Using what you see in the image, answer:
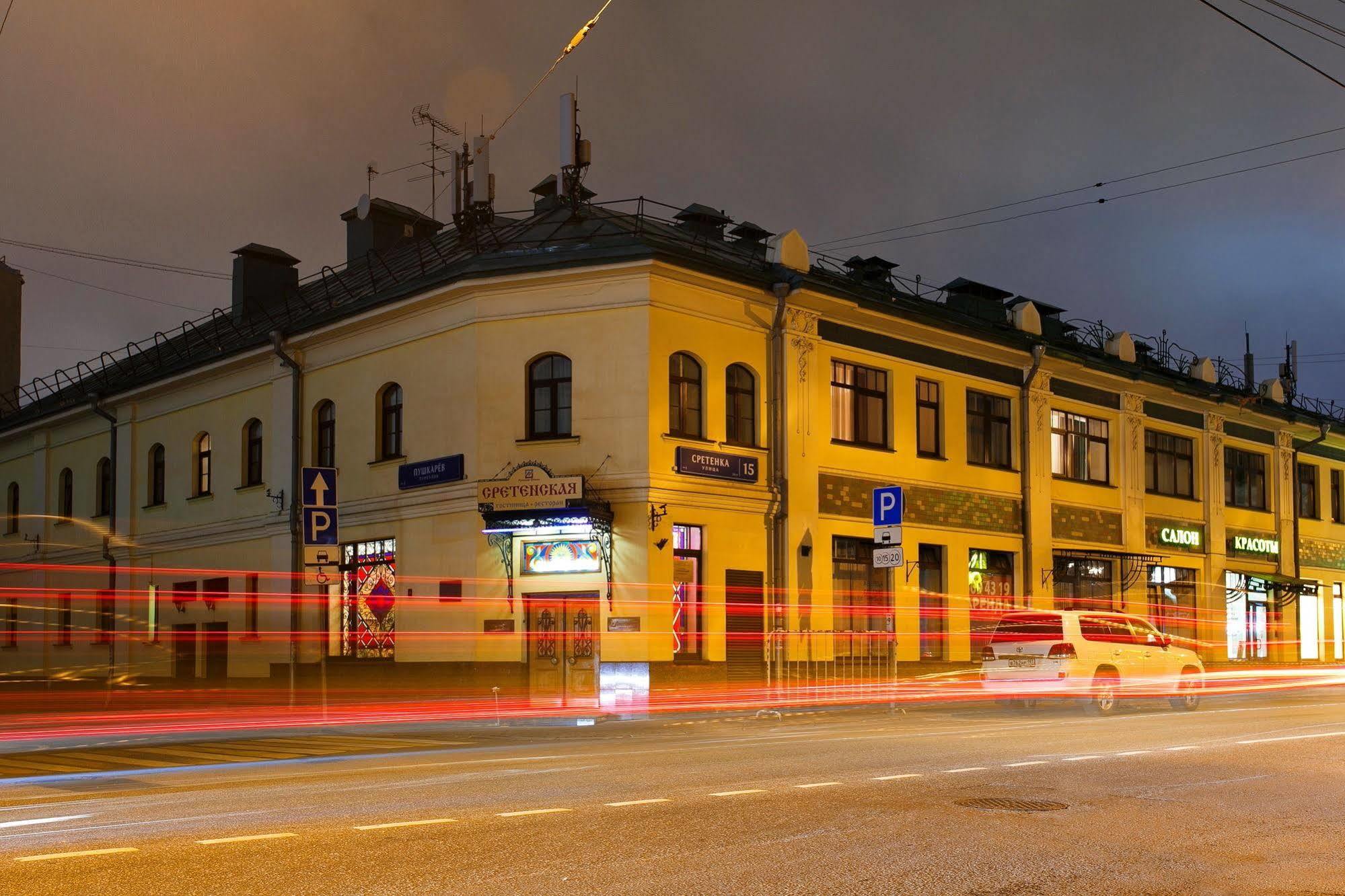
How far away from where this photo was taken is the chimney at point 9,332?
173 feet

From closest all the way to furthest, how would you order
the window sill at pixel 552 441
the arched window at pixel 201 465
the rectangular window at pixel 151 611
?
the window sill at pixel 552 441
the arched window at pixel 201 465
the rectangular window at pixel 151 611

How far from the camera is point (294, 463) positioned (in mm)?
31016

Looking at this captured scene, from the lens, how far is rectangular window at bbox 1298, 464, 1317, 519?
45844 millimetres

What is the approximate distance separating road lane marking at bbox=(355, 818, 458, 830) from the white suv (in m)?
15.2

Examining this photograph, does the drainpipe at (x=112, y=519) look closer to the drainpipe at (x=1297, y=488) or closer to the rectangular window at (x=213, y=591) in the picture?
the rectangular window at (x=213, y=591)

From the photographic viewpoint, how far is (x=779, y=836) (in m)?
8.95

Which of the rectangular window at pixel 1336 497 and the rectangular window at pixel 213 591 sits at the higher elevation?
the rectangular window at pixel 1336 497

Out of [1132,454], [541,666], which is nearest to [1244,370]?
[1132,454]

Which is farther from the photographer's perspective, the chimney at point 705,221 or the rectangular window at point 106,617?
the rectangular window at point 106,617

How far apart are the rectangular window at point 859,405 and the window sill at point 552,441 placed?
20.3ft

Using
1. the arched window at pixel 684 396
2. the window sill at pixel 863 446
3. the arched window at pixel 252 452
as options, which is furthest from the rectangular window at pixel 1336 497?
the arched window at pixel 252 452

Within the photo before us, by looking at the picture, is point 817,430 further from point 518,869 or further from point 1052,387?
point 518,869

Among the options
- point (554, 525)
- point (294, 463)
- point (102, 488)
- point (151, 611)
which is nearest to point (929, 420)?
point (554, 525)

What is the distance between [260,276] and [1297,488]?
1328 inches
